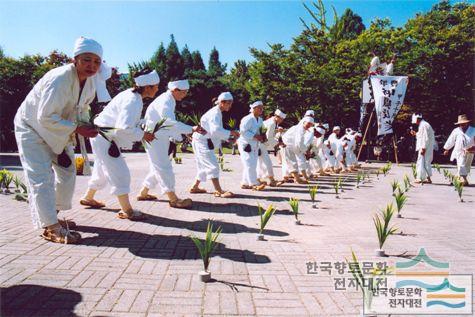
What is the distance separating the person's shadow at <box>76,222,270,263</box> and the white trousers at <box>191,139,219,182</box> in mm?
2948

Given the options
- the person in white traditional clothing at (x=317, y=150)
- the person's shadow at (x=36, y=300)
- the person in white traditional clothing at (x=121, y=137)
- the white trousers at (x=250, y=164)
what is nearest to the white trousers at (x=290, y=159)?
the person in white traditional clothing at (x=317, y=150)

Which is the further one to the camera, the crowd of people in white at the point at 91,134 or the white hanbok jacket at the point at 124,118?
the white hanbok jacket at the point at 124,118

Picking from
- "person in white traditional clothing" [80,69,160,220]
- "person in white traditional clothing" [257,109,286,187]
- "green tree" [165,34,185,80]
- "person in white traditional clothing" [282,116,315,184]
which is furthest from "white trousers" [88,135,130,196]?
"green tree" [165,34,185,80]

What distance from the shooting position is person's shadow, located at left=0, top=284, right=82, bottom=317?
8.02ft

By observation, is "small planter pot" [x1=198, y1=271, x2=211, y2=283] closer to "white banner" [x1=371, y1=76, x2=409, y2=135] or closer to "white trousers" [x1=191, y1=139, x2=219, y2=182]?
"white trousers" [x1=191, y1=139, x2=219, y2=182]

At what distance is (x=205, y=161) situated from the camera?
7.43m

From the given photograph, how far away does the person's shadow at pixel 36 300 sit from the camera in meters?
2.45

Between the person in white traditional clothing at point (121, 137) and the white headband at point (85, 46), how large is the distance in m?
0.96

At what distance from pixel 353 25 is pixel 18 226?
41.1 m

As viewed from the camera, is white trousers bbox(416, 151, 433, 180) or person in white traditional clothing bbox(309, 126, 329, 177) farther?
person in white traditional clothing bbox(309, 126, 329, 177)

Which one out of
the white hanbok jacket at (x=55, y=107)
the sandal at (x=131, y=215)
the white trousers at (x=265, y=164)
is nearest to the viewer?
the white hanbok jacket at (x=55, y=107)

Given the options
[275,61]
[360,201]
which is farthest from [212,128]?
[275,61]

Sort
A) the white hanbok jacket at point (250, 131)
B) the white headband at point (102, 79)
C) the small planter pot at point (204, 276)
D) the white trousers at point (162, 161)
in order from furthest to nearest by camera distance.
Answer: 1. the white hanbok jacket at point (250, 131)
2. the white trousers at point (162, 161)
3. the white headband at point (102, 79)
4. the small planter pot at point (204, 276)

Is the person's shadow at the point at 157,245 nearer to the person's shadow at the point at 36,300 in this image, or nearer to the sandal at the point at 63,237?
the sandal at the point at 63,237
